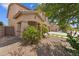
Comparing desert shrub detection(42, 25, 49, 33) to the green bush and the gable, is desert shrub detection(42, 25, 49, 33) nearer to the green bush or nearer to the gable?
the green bush

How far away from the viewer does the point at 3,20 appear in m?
3.59

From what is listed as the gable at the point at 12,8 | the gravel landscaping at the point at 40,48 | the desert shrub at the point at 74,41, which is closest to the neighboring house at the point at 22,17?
the gable at the point at 12,8

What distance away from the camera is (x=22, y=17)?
3641mm

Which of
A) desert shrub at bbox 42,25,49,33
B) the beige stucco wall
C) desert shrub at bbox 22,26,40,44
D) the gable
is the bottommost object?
desert shrub at bbox 22,26,40,44

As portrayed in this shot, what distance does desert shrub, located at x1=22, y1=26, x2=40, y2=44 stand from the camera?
362 centimetres

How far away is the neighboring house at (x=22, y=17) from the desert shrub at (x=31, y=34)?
0.06 metres

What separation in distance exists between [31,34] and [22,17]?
276 mm

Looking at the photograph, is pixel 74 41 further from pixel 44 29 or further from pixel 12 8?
pixel 12 8

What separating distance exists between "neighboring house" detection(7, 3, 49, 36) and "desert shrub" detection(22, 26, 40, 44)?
0.06 meters

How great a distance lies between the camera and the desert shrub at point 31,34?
142 inches

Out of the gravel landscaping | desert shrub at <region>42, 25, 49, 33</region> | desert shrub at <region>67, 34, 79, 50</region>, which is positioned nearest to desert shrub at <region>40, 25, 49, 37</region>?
desert shrub at <region>42, 25, 49, 33</region>

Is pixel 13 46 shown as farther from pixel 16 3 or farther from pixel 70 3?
pixel 70 3

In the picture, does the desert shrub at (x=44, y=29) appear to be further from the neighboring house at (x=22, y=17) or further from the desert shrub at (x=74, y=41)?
the desert shrub at (x=74, y=41)

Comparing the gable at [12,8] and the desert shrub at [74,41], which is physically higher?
the gable at [12,8]
